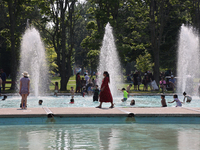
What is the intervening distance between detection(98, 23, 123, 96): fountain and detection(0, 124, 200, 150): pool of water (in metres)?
15.6

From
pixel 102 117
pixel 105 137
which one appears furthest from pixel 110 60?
pixel 105 137

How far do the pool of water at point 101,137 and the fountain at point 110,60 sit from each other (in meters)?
15.6

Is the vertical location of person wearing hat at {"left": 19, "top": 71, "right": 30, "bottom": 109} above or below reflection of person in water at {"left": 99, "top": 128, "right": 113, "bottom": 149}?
above

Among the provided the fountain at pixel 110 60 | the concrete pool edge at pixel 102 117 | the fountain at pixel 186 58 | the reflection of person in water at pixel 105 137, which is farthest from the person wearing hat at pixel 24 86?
the fountain at pixel 186 58

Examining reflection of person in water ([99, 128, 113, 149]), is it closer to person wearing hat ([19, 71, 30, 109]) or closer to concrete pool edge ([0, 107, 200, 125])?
concrete pool edge ([0, 107, 200, 125])

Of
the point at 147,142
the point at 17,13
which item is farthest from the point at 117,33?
the point at 147,142

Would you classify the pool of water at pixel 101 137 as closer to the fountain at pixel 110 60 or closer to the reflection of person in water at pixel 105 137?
the reflection of person in water at pixel 105 137

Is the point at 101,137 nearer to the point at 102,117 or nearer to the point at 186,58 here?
the point at 102,117

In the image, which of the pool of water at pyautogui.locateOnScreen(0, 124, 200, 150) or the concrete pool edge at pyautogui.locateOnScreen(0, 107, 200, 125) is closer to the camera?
the pool of water at pyautogui.locateOnScreen(0, 124, 200, 150)

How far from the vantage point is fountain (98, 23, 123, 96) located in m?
27.4

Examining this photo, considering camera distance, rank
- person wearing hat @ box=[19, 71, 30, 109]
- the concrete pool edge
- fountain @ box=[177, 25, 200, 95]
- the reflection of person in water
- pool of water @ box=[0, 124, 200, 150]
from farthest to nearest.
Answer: fountain @ box=[177, 25, 200, 95]
person wearing hat @ box=[19, 71, 30, 109]
the concrete pool edge
the reflection of person in water
pool of water @ box=[0, 124, 200, 150]

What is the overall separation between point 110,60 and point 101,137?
2037 centimetres

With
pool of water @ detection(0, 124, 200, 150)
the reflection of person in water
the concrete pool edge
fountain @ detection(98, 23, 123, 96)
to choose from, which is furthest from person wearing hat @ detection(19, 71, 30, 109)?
fountain @ detection(98, 23, 123, 96)

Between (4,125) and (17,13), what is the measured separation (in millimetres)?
23859
